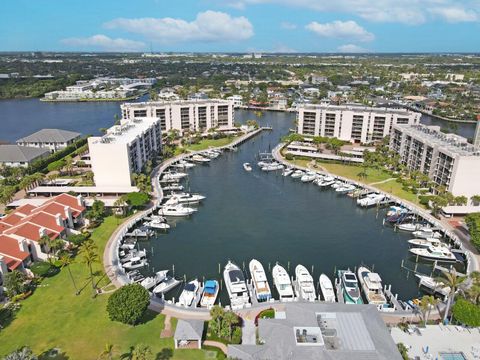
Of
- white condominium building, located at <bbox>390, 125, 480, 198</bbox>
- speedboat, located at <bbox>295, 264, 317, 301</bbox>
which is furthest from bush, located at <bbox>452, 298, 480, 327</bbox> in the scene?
white condominium building, located at <bbox>390, 125, 480, 198</bbox>

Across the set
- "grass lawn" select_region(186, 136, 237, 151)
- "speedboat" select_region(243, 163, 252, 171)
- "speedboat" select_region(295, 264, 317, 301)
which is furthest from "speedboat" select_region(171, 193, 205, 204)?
"grass lawn" select_region(186, 136, 237, 151)

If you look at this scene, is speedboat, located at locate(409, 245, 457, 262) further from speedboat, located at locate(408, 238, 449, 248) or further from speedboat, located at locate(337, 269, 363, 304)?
speedboat, located at locate(337, 269, 363, 304)

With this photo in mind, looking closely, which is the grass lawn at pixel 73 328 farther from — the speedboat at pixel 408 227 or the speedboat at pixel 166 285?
the speedboat at pixel 408 227

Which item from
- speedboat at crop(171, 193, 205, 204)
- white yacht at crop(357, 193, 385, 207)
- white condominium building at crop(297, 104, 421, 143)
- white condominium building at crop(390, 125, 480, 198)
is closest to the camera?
white condominium building at crop(390, 125, 480, 198)

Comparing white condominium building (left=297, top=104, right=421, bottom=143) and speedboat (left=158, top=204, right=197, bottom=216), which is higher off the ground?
white condominium building (left=297, top=104, right=421, bottom=143)

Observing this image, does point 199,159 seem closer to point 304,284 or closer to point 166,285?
point 166,285

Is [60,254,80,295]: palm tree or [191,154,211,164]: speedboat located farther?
[191,154,211,164]: speedboat

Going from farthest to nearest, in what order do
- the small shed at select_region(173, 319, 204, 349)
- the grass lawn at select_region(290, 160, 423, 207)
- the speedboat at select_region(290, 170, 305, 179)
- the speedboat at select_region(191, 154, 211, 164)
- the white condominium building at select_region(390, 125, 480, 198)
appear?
the speedboat at select_region(191, 154, 211, 164) → the speedboat at select_region(290, 170, 305, 179) → the grass lawn at select_region(290, 160, 423, 207) → the white condominium building at select_region(390, 125, 480, 198) → the small shed at select_region(173, 319, 204, 349)

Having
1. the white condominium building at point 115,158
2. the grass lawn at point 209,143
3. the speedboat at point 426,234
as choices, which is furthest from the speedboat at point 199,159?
the speedboat at point 426,234

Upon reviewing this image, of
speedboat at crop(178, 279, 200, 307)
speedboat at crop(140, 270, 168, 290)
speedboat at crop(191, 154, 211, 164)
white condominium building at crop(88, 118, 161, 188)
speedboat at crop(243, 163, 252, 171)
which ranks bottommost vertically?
speedboat at crop(140, 270, 168, 290)
